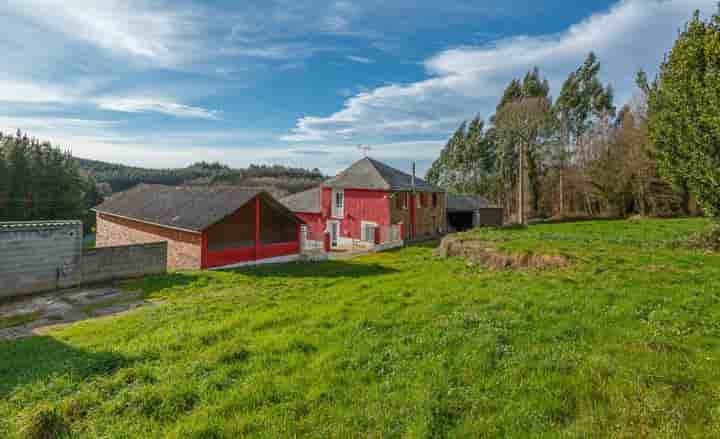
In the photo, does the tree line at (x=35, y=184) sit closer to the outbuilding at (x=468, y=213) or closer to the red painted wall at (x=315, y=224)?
the red painted wall at (x=315, y=224)

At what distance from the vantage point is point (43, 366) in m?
5.61

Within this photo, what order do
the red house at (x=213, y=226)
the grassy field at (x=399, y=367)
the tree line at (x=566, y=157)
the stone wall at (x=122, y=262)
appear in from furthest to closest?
the tree line at (x=566, y=157) < the red house at (x=213, y=226) < the stone wall at (x=122, y=262) < the grassy field at (x=399, y=367)

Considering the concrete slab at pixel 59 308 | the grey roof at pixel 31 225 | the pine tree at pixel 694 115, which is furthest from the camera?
the grey roof at pixel 31 225

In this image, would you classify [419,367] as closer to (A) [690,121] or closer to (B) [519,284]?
(B) [519,284]

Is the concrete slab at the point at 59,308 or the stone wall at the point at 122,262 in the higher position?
the stone wall at the point at 122,262

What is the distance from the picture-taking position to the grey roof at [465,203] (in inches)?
1370

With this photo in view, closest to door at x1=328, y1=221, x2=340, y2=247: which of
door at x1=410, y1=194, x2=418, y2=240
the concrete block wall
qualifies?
door at x1=410, y1=194, x2=418, y2=240

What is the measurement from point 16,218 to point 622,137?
213 ft

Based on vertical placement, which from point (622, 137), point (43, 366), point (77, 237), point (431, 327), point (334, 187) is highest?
Answer: point (622, 137)

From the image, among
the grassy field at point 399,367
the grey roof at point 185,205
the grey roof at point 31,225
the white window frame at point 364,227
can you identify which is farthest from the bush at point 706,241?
the grey roof at point 31,225

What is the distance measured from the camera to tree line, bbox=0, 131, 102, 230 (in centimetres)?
4166

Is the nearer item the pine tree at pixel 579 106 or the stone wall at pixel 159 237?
the stone wall at pixel 159 237

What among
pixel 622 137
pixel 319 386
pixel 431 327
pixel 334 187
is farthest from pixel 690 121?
pixel 622 137

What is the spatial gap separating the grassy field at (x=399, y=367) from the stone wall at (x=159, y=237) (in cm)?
749
